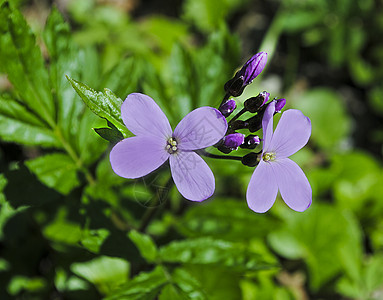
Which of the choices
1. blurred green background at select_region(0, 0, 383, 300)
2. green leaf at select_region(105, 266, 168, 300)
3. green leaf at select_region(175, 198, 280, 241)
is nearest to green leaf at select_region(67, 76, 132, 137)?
blurred green background at select_region(0, 0, 383, 300)

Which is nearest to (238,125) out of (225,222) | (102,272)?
(225,222)

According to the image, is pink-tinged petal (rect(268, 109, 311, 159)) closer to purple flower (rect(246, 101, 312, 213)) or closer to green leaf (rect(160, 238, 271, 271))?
purple flower (rect(246, 101, 312, 213))

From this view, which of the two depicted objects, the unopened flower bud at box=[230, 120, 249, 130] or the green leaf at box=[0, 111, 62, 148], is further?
the green leaf at box=[0, 111, 62, 148]

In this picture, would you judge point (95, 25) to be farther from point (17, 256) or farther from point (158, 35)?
point (17, 256)

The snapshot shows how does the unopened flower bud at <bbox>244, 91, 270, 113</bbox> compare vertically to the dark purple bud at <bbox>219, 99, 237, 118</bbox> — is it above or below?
below

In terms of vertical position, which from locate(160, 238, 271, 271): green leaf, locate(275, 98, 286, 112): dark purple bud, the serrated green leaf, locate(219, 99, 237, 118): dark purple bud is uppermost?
the serrated green leaf

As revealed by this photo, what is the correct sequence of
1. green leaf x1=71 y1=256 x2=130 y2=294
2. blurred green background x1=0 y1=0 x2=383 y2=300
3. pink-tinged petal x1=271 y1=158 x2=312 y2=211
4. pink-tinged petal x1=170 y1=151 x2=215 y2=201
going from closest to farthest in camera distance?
pink-tinged petal x1=170 y1=151 x2=215 y2=201, pink-tinged petal x1=271 y1=158 x2=312 y2=211, blurred green background x1=0 y1=0 x2=383 y2=300, green leaf x1=71 y1=256 x2=130 y2=294
